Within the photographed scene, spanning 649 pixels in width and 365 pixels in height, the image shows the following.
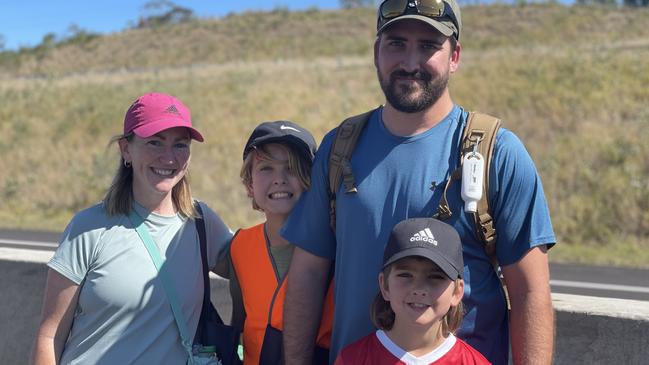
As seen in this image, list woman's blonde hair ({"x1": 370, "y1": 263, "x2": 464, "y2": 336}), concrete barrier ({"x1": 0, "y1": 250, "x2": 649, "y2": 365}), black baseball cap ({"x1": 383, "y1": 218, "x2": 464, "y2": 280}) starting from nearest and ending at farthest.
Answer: black baseball cap ({"x1": 383, "y1": 218, "x2": 464, "y2": 280})
woman's blonde hair ({"x1": 370, "y1": 263, "x2": 464, "y2": 336})
concrete barrier ({"x1": 0, "y1": 250, "x2": 649, "y2": 365})

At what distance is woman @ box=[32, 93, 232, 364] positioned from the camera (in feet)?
9.25

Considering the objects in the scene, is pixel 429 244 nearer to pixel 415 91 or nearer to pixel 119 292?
pixel 415 91

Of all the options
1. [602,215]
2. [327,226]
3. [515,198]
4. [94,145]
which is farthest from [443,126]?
[94,145]

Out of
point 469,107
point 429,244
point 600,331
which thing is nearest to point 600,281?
point 600,331

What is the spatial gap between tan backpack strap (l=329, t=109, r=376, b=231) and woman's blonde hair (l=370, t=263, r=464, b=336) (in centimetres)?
35

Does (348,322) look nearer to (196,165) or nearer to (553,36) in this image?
(196,165)

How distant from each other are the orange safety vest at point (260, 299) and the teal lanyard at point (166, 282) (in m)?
0.25

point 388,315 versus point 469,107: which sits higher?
point 388,315

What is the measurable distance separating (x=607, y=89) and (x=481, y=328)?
1975cm

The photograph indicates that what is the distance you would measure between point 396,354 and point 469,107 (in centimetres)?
2007

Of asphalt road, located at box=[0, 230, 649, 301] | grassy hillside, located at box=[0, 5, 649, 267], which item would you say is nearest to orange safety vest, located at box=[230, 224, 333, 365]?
grassy hillside, located at box=[0, 5, 649, 267]

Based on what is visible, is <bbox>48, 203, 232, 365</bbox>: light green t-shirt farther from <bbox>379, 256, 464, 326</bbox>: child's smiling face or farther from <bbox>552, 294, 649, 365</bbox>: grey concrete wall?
<bbox>552, 294, 649, 365</bbox>: grey concrete wall

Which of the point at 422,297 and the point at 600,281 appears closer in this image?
the point at 422,297

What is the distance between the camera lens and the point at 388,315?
98.0 inches
